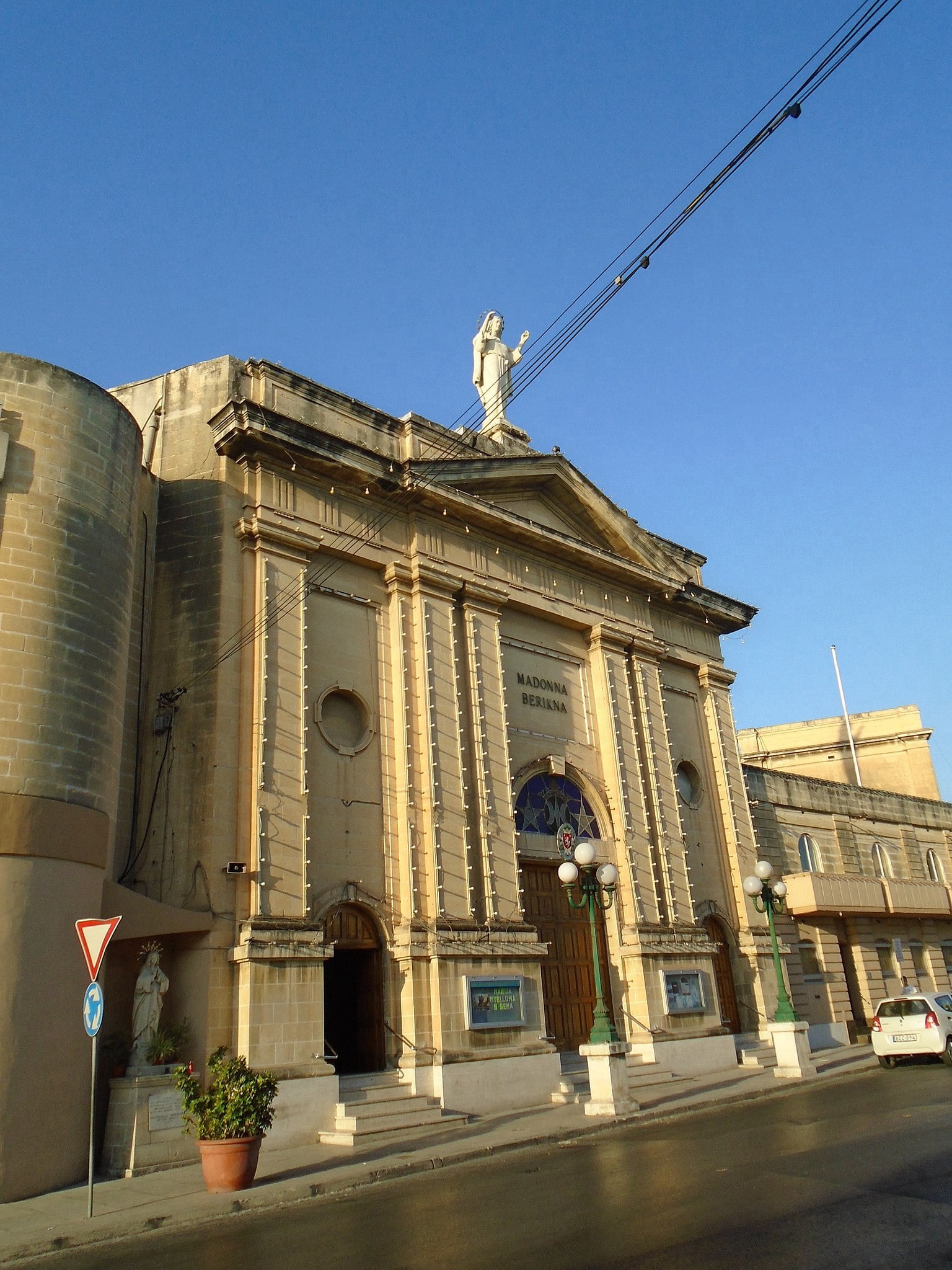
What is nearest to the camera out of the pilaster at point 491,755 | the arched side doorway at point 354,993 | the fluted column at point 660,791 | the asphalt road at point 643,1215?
the asphalt road at point 643,1215

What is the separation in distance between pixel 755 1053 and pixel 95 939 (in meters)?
18.3

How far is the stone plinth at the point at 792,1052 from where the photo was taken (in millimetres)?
20812

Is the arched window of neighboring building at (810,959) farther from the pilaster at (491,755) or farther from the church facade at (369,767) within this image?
the pilaster at (491,755)

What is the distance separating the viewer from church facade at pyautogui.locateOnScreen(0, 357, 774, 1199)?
614 inches

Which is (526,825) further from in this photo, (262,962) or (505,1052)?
(262,962)

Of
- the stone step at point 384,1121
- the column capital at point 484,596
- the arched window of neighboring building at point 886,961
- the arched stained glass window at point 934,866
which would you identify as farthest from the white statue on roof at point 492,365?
the arched stained glass window at point 934,866

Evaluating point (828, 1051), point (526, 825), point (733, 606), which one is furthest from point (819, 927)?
point (526, 825)

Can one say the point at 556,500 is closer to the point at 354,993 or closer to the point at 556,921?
the point at 556,921

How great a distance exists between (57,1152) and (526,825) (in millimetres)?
11778

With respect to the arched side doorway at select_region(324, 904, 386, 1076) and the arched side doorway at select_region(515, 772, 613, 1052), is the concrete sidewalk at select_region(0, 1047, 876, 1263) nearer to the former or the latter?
the arched side doorway at select_region(324, 904, 386, 1076)

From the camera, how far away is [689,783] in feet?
90.5

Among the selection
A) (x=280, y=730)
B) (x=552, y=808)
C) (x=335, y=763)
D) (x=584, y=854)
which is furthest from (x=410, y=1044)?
(x=552, y=808)

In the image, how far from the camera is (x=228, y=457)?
19016 mm

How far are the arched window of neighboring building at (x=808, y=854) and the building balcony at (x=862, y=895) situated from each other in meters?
1.29
